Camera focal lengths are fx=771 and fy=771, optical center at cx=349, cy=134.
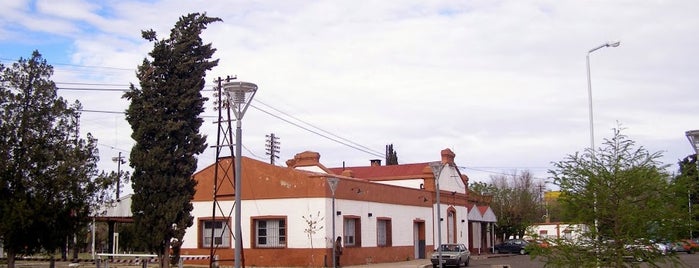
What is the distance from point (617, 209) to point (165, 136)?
65.9ft

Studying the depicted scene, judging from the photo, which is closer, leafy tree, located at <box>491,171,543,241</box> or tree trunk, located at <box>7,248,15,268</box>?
tree trunk, located at <box>7,248,15,268</box>

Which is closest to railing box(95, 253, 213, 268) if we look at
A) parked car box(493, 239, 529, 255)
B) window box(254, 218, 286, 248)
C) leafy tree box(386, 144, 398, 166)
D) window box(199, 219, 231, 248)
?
window box(199, 219, 231, 248)

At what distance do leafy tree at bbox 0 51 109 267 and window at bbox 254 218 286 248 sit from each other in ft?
53.0

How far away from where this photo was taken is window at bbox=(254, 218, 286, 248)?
39344 mm

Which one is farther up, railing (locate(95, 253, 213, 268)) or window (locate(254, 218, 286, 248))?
window (locate(254, 218, 286, 248))

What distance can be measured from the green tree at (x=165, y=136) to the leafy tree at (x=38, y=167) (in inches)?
239

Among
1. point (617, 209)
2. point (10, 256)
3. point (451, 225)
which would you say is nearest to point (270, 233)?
point (10, 256)

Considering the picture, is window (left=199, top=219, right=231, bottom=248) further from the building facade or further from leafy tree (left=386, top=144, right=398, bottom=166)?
leafy tree (left=386, top=144, right=398, bottom=166)

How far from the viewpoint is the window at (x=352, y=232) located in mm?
40594

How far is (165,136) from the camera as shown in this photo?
30328 millimetres

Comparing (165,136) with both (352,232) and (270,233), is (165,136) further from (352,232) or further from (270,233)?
(352,232)

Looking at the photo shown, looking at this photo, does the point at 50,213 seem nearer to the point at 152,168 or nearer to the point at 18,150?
the point at 18,150

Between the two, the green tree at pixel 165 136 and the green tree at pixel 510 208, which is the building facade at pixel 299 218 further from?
the green tree at pixel 510 208

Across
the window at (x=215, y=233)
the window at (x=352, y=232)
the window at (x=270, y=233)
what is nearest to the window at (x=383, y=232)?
the window at (x=352, y=232)
